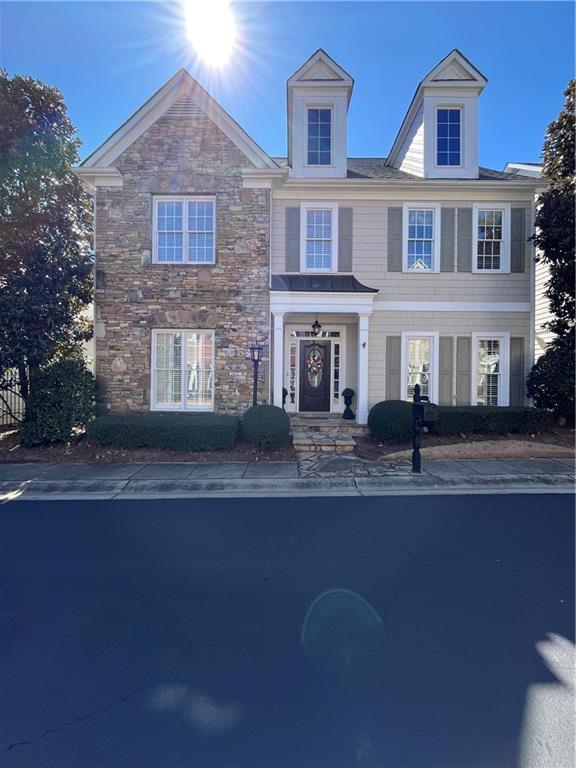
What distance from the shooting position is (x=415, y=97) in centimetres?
1255

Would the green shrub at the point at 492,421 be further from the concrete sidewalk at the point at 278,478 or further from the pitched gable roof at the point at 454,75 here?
the pitched gable roof at the point at 454,75

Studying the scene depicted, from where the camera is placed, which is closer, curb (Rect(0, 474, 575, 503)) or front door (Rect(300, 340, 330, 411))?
curb (Rect(0, 474, 575, 503))

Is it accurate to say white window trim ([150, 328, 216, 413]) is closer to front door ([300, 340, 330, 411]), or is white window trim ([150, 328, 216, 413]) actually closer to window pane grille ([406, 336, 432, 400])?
front door ([300, 340, 330, 411])

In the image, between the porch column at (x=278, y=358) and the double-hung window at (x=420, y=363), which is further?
the double-hung window at (x=420, y=363)

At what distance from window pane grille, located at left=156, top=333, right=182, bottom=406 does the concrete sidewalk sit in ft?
9.69

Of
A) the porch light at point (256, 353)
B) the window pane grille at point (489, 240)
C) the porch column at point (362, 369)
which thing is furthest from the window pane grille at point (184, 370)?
the window pane grille at point (489, 240)

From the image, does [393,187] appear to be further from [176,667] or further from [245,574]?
[176,667]

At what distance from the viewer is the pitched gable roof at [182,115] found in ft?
35.4

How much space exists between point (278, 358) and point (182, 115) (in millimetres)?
6936

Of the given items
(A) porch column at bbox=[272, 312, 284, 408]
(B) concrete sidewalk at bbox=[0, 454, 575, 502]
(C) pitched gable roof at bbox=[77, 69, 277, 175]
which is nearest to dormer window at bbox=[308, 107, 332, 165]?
(C) pitched gable roof at bbox=[77, 69, 277, 175]

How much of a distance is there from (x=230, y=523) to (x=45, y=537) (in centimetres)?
225

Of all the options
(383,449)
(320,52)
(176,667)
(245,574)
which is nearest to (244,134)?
(320,52)

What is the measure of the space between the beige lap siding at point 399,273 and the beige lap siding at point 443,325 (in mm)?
458

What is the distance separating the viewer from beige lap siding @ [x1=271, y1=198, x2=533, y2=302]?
1167 centimetres
